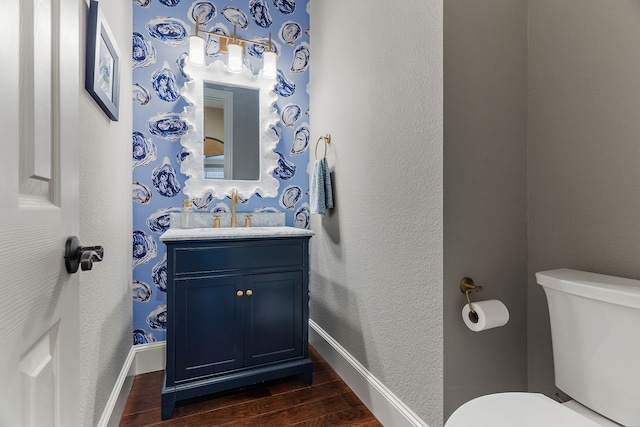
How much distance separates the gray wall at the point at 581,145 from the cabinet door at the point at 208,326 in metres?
1.33

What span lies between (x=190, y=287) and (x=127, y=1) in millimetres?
1591

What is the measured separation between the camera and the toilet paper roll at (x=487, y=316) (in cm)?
105

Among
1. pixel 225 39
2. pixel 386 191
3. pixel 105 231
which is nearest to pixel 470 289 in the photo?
pixel 386 191

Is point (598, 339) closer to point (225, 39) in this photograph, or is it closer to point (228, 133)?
point (228, 133)

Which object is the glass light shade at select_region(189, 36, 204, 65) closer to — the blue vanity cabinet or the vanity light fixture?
the vanity light fixture

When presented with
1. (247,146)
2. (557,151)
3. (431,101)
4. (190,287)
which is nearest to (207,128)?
(247,146)

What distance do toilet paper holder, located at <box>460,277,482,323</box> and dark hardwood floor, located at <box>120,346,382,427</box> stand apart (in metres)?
0.75

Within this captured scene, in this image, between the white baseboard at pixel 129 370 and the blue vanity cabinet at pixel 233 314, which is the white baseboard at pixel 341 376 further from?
the blue vanity cabinet at pixel 233 314

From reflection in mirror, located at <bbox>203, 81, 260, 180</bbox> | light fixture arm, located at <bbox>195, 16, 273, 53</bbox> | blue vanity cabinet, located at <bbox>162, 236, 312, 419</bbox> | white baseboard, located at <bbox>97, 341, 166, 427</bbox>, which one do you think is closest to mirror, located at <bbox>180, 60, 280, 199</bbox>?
reflection in mirror, located at <bbox>203, 81, 260, 180</bbox>

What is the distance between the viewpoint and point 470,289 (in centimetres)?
112

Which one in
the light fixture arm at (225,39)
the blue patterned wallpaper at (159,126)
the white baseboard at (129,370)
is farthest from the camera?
the light fixture arm at (225,39)

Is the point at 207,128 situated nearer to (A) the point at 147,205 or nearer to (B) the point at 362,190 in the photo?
(A) the point at 147,205

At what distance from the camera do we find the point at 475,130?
1.16 metres

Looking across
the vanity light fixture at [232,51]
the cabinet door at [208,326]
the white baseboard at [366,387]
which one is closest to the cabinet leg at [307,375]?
the white baseboard at [366,387]
